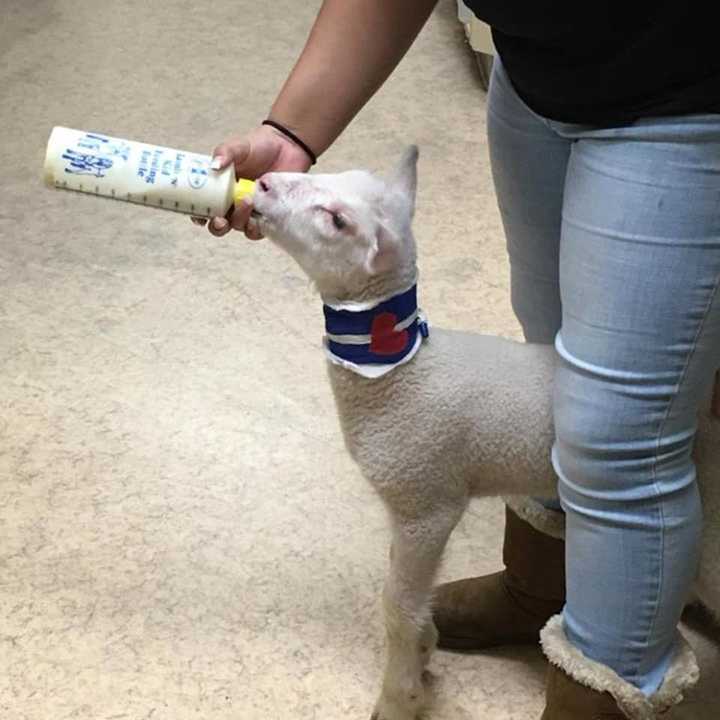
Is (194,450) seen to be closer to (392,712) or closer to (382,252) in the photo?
(392,712)

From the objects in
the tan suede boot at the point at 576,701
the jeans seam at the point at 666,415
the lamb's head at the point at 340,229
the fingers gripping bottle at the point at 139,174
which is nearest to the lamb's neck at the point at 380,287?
the lamb's head at the point at 340,229

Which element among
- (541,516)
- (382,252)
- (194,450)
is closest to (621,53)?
(382,252)

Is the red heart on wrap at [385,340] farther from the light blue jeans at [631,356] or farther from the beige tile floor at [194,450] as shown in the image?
the beige tile floor at [194,450]

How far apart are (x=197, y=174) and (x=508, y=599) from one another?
0.52 meters

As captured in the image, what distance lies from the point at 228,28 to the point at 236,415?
126 cm

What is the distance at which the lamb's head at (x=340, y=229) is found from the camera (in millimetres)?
887

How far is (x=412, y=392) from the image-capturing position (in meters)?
0.93

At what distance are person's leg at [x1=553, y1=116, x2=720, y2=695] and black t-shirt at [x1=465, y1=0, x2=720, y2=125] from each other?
0.05 feet

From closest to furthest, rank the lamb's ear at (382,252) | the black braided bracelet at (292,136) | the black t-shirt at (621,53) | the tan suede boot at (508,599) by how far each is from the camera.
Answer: the black t-shirt at (621,53), the lamb's ear at (382,252), the black braided bracelet at (292,136), the tan suede boot at (508,599)

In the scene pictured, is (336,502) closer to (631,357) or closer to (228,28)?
(631,357)

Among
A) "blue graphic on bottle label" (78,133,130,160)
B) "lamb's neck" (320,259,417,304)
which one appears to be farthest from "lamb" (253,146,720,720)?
"blue graphic on bottle label" (78,133,130,160)

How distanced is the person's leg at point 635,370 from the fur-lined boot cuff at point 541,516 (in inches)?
6.1

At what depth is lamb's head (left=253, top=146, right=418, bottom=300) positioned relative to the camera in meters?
0.89

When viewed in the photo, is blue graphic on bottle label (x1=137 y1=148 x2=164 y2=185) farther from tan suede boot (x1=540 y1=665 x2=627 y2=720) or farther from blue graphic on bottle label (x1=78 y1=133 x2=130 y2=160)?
tan suede boot (x1=540 y1=665 x2=627 y2=720)
